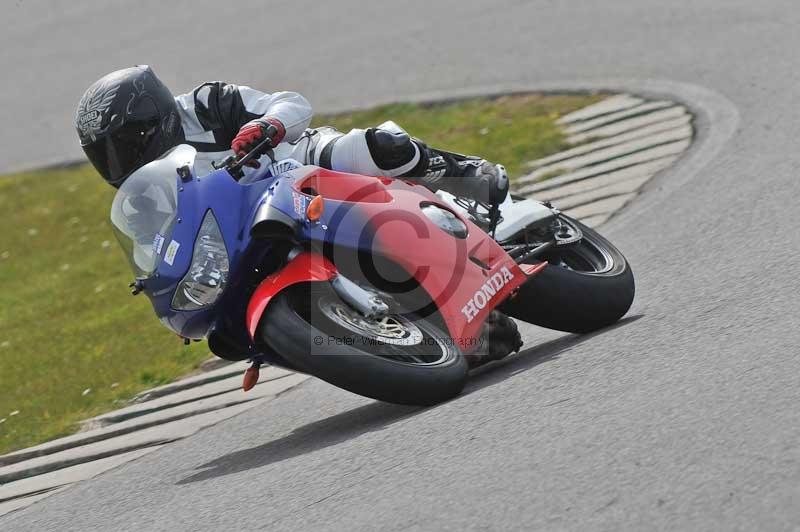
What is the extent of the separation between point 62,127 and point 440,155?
7913 mm

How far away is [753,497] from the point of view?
10.1ft

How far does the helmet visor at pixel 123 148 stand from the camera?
16.7ft

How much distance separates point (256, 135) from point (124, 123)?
53 cm

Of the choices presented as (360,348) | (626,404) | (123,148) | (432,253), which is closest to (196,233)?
(123,148)

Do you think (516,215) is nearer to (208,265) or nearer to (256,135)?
(256,135)

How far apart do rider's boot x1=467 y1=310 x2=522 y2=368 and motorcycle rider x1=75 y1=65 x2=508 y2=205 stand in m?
0.54

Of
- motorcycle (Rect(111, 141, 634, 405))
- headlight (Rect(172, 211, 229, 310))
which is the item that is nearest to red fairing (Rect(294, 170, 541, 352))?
motorcycle (Rect(111, 141, 634, 405))

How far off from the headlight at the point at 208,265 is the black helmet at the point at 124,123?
56 centimetres

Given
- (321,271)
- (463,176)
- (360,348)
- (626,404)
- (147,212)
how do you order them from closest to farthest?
(626,404), (360,348), (321,271), (147,212), (463,176)

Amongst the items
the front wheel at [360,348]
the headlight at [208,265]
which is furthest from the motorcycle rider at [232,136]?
the front wheel at [360,348]

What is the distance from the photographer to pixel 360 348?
4.52m

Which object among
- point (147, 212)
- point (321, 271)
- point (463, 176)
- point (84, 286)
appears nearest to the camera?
point (321, 271)

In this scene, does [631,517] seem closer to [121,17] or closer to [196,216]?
[196,216]

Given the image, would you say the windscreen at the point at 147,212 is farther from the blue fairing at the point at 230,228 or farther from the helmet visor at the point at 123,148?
the helmet visor at the point at 123,148
